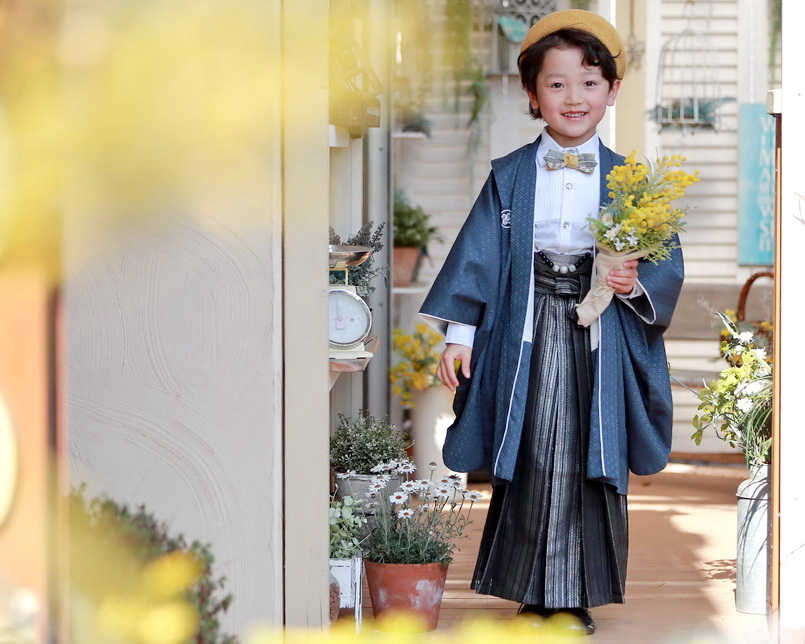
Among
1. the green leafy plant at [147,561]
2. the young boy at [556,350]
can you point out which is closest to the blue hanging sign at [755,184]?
the young boy at [556,350]

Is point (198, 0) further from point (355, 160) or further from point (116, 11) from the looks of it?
point (355, 160)

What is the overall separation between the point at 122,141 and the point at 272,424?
597 millimetres

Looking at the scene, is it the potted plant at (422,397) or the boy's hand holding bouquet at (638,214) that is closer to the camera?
the boy's hand holding bouquet at (638,214)

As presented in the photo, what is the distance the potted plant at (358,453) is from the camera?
3162mm

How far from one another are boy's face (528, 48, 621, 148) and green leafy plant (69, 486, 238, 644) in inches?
53.3

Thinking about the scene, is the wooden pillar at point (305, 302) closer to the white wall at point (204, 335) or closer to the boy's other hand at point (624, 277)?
the white wall at point (204, 335)

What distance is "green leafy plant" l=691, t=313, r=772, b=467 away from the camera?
2854 mm

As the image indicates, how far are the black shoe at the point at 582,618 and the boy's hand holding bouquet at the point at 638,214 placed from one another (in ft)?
2.79

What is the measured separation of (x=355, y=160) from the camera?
3537 mm

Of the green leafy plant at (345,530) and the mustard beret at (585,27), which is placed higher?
the mustard beret at (585,27)

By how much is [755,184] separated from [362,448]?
10.4 feet

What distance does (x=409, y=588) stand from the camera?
259 cm

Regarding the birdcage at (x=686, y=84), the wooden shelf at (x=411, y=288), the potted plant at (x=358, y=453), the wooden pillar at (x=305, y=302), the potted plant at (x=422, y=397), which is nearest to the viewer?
the wooden pillar at (x=305, y=302)

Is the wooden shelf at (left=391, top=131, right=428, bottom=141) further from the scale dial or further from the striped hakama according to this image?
the striped hakama
